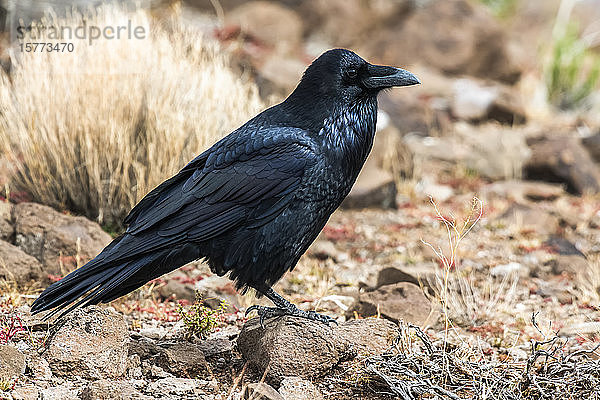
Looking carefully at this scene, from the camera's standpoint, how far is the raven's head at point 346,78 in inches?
141

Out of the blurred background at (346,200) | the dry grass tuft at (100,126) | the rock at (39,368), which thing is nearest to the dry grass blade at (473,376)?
the blurred background at (346,200)

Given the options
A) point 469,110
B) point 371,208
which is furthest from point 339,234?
point 469,110

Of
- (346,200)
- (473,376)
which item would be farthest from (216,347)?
(346,200)

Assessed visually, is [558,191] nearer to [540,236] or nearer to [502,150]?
[502,150]

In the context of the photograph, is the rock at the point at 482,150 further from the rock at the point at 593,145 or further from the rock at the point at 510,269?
the rock at the point at 510,269

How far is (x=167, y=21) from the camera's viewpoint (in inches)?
395

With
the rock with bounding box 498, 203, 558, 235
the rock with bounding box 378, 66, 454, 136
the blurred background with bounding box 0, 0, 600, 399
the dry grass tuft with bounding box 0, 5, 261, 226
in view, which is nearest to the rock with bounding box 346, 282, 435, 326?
the blurred background with bounding box 0, 0, 600, 399

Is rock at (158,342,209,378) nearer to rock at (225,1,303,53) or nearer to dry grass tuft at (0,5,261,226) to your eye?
dry grass tuft at (0,5,261,226)

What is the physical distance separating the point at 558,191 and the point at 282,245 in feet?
17.2

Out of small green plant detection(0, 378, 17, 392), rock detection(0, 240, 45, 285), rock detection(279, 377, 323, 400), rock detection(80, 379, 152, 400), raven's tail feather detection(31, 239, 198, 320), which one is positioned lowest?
rock detection(0, 240, 45, 285)

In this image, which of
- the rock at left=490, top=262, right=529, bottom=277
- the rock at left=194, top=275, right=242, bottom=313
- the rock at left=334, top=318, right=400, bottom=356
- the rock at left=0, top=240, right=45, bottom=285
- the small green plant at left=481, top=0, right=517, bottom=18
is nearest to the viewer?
the rock at left=334, top=318, right=400, bottom=356

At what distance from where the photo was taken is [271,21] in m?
12.8

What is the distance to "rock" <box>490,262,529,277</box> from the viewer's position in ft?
18.0

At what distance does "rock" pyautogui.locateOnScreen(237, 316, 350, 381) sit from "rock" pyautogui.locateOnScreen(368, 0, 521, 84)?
958 cm
